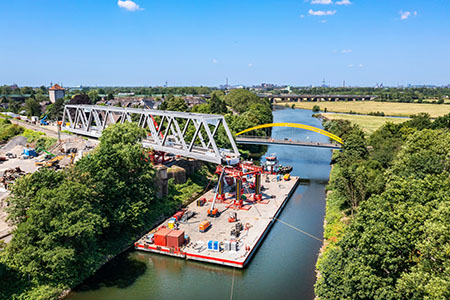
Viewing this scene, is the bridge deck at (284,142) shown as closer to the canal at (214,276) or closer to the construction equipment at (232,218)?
the canal at (214,276)

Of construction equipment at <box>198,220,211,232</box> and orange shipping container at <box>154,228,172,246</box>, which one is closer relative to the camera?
orange shipping container at <box>154,228,172,246</box>

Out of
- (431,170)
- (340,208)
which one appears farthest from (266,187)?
(431,170)

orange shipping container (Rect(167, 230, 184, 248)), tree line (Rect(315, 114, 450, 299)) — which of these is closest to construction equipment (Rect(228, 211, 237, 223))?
orange shipping container (Rect(167, 230, 184, 248))

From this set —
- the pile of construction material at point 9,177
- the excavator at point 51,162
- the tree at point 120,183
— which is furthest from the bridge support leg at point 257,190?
the pile of construction material at point 9,177

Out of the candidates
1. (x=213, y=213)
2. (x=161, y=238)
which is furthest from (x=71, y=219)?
(x=213, y=213)

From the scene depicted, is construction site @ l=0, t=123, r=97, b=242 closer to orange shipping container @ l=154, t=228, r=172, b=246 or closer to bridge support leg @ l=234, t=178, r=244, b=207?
orange shipping container @ l=154, t=228, r=172, b=246

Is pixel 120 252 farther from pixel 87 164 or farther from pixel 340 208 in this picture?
pixel 340 208

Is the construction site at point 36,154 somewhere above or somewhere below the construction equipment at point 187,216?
above

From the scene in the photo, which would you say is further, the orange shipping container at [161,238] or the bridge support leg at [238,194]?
the bridge support leg at [238,194]

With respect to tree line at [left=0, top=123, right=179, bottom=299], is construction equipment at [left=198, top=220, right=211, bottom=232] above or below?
below
